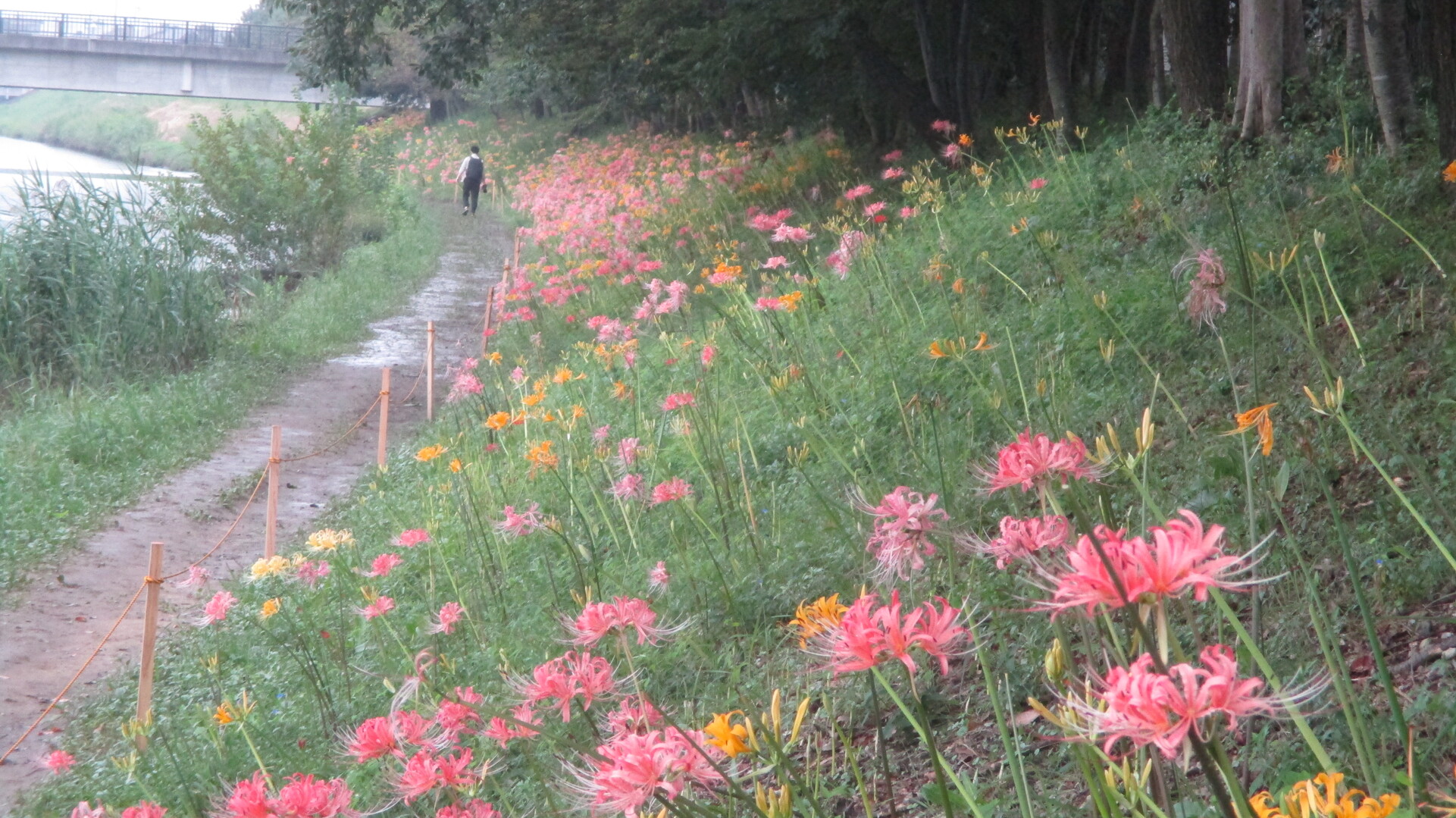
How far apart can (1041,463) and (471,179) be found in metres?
24.5

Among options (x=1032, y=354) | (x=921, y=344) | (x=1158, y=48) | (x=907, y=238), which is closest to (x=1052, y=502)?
(x=1032, y=354)

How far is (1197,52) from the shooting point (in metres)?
7.89

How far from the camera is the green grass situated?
8.21 metres

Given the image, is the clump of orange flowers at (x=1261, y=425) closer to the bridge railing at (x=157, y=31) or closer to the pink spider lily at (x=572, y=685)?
the pink spider lily at (x=572, y=685)

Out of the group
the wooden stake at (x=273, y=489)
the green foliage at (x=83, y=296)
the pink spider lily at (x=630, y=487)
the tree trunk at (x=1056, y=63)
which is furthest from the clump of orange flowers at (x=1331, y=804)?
the green foliage at (x=83, y=296)

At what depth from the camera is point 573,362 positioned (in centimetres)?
958

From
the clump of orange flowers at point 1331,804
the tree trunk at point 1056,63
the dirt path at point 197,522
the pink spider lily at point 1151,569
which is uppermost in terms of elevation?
the tree trunk at point 1056,63

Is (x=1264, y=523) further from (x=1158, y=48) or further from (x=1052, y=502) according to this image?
(x=1158, y=48)

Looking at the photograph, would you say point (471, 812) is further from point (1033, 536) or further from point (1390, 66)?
point (1390, 66)

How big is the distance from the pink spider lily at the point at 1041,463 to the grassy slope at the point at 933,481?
35 cm

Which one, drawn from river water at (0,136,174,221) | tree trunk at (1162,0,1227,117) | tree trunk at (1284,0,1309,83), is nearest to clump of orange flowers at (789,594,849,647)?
tree trunk at (1284,0,1309,83)

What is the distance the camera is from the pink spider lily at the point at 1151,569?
1.04 m

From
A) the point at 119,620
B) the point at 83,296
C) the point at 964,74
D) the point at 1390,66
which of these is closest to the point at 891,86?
the point at 964,74

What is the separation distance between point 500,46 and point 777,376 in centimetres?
1517
